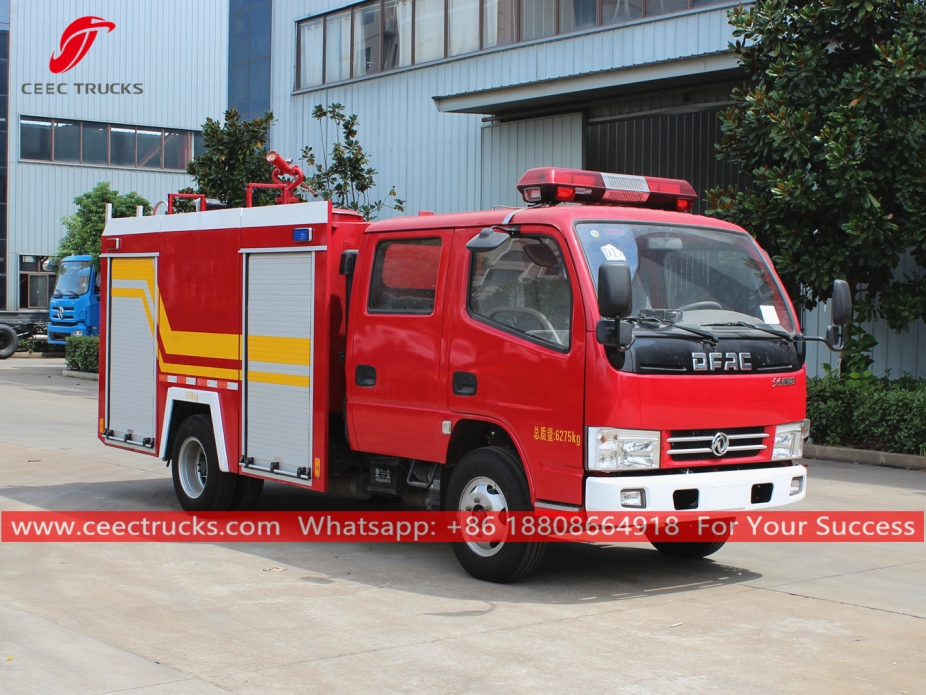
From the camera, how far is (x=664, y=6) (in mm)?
18625

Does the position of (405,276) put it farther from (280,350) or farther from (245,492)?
(245,492)

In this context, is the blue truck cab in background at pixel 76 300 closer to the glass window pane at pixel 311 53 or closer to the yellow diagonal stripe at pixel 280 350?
the glass window pane at pixel 311 53

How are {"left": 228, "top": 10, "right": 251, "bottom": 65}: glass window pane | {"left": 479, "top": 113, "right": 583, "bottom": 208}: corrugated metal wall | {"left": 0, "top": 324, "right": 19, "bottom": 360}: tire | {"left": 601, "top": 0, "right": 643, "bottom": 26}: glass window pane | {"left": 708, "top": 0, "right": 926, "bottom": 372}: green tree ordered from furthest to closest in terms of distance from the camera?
{"left": 0, "top": 324, "right": 19, "bottom": 360}: tire < {"left": 228, "top": 10, "right": 251, "bottom": 65}: glass window pane < {"left": 479, "top": 113, "right": 583, "bottom": 208}: corrugated metal wall < {"left": 601, "top": 0, "right": 643, "bottom": 26}: glass window pane < {"left": 708, "top": 0, "right": 926, "bottom": 372}: green tree

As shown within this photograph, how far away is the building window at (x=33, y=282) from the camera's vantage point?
47969mm

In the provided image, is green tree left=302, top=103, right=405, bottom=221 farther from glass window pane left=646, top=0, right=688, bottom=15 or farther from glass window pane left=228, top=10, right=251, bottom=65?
glass window pane left=228, top=10, right=251, bottom=65

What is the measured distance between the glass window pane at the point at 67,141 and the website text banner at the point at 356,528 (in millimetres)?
→ 41312

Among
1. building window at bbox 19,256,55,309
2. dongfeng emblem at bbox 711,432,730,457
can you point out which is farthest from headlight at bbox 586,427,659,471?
building window at bbox 19,256,55,309

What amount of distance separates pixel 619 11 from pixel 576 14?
3.36 feet

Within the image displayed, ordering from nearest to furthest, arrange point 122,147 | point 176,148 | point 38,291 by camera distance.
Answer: point 38,291 < point 122,147 < point 176,148

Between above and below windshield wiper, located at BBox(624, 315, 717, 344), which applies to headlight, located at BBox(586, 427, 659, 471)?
below

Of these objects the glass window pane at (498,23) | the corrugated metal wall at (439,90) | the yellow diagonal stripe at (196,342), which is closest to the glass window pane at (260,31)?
the corrugated metal wall at (439,90)

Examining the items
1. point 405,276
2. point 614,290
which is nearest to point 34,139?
point 405,276

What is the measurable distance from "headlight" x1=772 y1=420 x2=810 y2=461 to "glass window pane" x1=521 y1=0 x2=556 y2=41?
1416 centimetres

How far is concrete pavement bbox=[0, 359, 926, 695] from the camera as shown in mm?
5574
